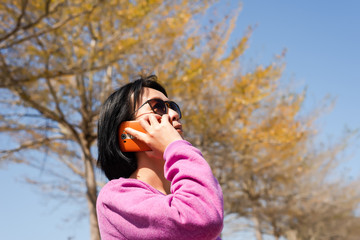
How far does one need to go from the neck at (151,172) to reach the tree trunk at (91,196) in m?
5.94

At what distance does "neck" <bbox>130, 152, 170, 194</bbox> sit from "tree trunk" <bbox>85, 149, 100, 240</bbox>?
5942 millimetres

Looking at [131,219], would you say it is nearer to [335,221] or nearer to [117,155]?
[117,155]

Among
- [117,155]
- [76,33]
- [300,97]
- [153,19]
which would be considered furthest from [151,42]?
[117,155]

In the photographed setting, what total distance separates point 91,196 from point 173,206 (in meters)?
6.50

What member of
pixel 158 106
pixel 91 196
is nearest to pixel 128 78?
pixel 91 196

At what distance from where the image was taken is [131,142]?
1322 mm

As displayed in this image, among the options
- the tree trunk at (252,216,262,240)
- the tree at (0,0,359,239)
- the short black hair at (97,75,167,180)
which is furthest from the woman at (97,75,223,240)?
the tree trunk at (252,216,262,240)

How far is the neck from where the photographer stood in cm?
133

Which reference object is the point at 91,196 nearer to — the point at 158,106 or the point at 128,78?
the point at 128,78

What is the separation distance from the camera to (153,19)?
7.84m

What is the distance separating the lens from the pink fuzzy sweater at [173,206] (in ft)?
3.41

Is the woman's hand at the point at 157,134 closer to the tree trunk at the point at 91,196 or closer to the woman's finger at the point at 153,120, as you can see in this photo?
the woman's finger at the point at 153,120

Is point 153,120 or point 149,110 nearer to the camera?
point 153,120

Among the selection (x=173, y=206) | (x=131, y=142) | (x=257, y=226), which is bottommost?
(x=173, y=206)
